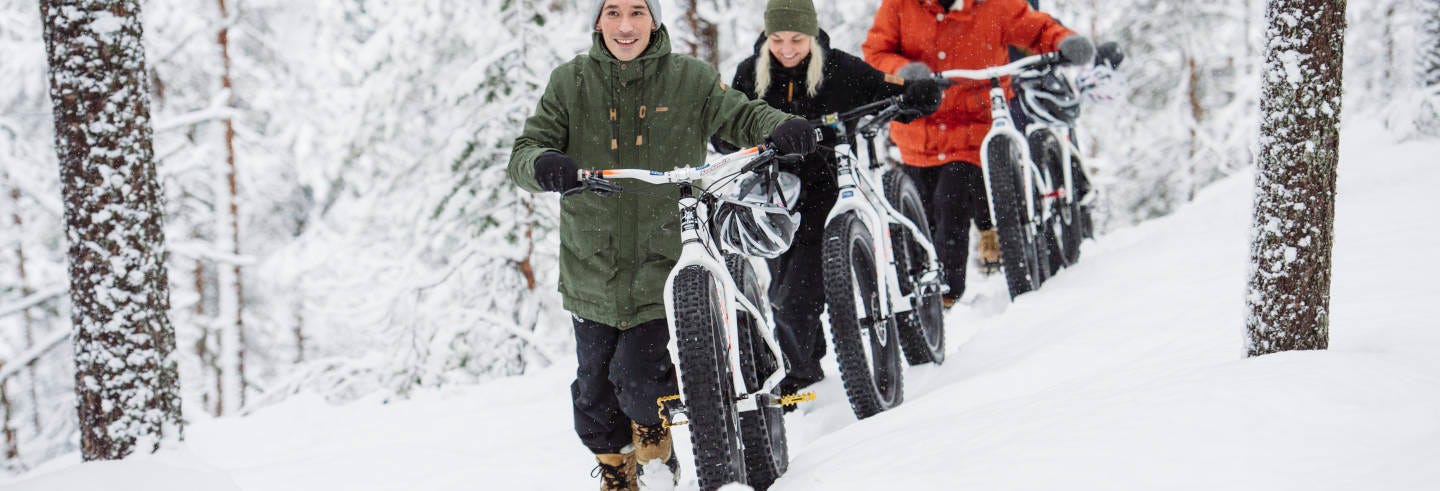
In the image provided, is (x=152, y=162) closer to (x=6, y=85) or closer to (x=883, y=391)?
(x=883, y=391)

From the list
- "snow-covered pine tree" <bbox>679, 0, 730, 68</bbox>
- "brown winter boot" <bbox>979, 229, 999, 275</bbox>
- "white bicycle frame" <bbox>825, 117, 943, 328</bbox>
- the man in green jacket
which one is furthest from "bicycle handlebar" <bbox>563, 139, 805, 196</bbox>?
"snow-covered pine tree" <bbox>679, 0, 730, 68</bbox>

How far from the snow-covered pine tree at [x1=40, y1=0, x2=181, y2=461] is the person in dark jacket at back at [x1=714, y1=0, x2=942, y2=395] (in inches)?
110

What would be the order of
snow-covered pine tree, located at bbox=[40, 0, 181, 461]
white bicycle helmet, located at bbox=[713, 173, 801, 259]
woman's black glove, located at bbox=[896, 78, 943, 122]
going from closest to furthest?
white bicycle helmet, located at bbox=[713, 173, 801, 259], snow-covered pine tree, located at bbox=[40, 0, 181, 461], woman's black glove, located at bbox=[896, 78, 943, 122]

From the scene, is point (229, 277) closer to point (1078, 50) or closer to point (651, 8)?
point (1078, 50)

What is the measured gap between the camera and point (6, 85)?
12977 mm

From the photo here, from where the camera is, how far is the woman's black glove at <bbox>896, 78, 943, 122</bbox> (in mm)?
4723

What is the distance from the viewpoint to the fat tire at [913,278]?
16.9 feet

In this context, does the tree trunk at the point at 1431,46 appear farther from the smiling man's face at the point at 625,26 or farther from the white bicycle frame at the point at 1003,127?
the smiling man's face at the point at 625,26

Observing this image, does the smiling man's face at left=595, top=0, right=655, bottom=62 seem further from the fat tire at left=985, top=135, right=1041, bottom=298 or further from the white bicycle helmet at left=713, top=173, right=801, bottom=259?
the fat tire at left=985, top=135, right=1041, bottom=298

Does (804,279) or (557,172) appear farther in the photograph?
(804,279)

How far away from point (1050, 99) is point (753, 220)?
376cm

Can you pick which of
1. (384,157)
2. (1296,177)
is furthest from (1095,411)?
(384,157)

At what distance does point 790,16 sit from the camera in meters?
4.82

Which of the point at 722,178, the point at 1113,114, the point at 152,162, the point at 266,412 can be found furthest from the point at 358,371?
the point at 1113,114
